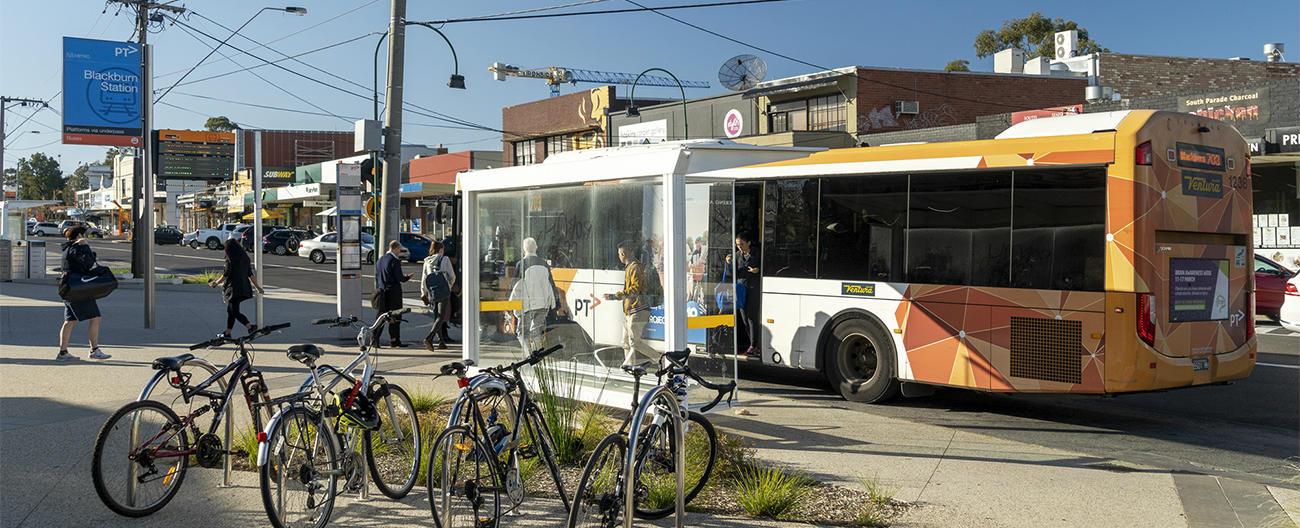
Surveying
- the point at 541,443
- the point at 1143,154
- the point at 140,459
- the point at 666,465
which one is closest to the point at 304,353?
the point at 140,459

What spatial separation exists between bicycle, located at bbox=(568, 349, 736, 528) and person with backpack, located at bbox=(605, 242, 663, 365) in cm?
281

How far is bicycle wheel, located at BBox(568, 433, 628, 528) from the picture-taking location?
5.57 metres

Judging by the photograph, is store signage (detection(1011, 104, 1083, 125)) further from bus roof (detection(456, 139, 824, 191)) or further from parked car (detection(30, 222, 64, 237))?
parked car (detection(30, 222, 64, 237))

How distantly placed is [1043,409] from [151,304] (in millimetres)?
14421

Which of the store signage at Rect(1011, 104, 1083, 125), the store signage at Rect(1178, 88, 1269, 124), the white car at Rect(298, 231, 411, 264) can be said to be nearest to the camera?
the store signage at Rect(1178, 88, 1269, 124)

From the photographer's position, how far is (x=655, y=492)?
6.37 metres

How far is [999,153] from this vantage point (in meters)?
10.1

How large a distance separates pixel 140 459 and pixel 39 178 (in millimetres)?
173396

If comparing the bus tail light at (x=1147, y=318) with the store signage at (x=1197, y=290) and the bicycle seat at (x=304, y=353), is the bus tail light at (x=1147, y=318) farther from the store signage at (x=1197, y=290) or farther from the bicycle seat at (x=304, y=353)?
the bicycle seat at (x=304, y=353)

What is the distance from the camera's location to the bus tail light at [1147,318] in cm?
939

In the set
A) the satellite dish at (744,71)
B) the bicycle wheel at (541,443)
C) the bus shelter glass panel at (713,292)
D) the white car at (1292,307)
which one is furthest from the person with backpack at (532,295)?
the satellite dish at (744,71)

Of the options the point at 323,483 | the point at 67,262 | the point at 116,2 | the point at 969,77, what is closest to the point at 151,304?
the point at 67,262

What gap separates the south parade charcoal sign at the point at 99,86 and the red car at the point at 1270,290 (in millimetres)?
22546

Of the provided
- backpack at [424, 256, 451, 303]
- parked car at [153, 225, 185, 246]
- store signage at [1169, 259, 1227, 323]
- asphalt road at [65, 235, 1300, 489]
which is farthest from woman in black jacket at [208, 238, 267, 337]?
parked car at [153, 225, 185, 246]
